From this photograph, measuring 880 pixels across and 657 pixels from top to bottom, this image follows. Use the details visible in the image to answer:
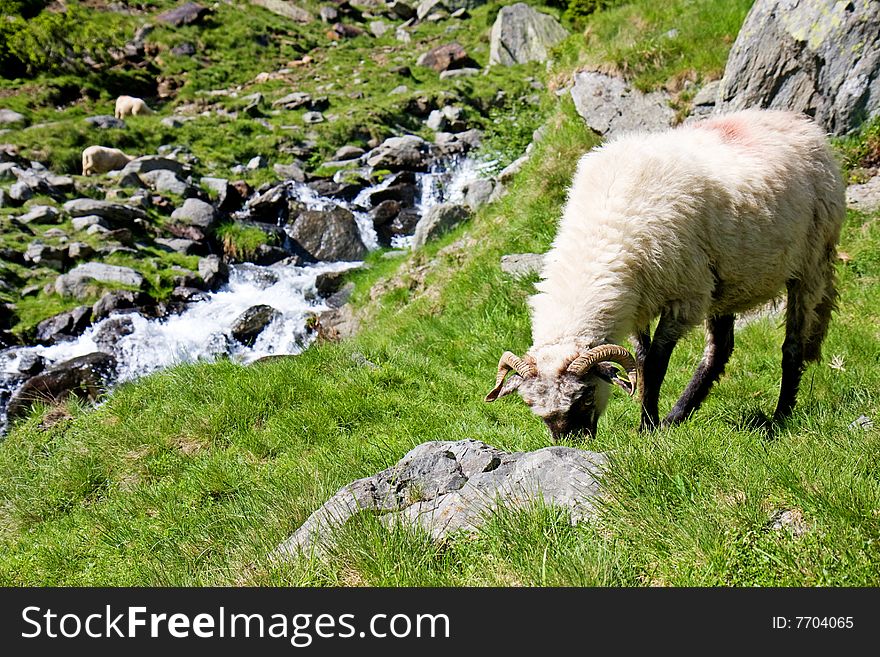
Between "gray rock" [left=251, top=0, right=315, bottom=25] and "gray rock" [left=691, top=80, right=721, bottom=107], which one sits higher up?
"gray rock" [left=691, top=80, right=721, bottom=107]

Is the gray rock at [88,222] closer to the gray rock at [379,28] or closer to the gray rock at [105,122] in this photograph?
the gray rock at [105,122]

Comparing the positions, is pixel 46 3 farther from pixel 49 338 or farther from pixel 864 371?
pixel 864 371

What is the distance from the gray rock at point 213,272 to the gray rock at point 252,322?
1.47m

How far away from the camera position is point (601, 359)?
15.0ft

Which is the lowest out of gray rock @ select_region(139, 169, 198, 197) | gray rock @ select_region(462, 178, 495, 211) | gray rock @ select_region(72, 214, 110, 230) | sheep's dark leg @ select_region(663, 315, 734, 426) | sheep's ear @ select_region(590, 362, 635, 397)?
gray rock @ select_region(72, 214, 110, 230)

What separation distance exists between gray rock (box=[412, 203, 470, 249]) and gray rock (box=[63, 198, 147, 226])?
22.4 feet

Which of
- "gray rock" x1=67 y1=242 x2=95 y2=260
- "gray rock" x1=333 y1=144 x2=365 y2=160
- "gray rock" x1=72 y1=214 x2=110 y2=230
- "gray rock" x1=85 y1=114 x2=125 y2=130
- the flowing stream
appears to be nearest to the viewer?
the flowing stream

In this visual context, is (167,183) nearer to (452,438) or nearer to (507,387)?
(452,438)

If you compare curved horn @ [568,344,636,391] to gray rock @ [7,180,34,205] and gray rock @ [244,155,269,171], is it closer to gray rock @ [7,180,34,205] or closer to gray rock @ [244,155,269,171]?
gray rock @ [7,180,34,205]

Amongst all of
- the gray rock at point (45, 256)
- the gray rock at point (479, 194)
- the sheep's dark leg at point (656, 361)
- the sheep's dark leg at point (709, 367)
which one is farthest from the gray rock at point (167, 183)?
the sheep's dark leg at point (656, 361)

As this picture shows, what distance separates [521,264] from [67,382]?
7.34 m

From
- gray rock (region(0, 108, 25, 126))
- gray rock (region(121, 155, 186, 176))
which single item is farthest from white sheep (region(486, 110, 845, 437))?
gray rock (region(0, 108, 25, 126))

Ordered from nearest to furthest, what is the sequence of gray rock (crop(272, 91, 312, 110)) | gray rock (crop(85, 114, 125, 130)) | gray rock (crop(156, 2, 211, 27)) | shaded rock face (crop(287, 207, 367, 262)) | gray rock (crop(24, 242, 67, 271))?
gray rock (crop(24, 242, 67, 271)) → shaded rock face (crop(287, 207, 367, 262)) → gray rock (crop(85, 114, 125, 130)) → gray rock (crop(272, 91, 312, 110)) → gray rock (crop(156, 2, 211, 27))

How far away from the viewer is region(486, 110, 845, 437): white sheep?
187 inches
